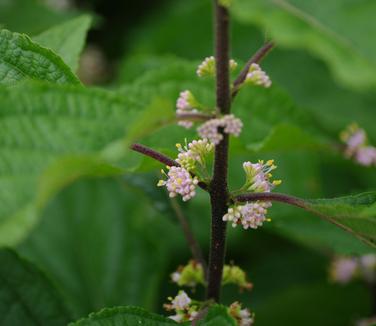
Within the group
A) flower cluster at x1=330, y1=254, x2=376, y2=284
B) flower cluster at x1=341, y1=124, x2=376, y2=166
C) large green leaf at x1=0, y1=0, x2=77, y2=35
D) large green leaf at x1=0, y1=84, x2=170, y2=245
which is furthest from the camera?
large green leaf at x1=0, y1=0, x2=77, y2=35

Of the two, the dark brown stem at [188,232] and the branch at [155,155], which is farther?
the dark brown stem at [188,232]

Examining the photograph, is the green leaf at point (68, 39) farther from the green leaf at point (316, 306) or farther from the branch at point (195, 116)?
the green leaf at point (316, 306)

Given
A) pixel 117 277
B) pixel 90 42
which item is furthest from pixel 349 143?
pixel 90 42

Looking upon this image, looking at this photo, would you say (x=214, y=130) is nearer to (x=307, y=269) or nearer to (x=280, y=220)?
(x=280, y=220)

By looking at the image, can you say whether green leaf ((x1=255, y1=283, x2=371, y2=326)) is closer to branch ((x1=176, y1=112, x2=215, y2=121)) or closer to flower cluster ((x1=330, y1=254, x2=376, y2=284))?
flower cluster ((x1=330, y1=254, x2=376, y2=284))

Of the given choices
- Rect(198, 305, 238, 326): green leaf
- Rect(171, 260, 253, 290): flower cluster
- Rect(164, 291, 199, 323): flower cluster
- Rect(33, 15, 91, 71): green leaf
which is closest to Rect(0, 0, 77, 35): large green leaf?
Rect(33, 15, 91, 71): green leaf

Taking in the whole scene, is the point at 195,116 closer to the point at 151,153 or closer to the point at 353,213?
the point at 151,153

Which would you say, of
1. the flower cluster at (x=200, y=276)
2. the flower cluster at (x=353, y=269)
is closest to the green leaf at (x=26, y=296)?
the flower cluster at (x=200, y=276)

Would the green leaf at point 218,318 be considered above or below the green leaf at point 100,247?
below
